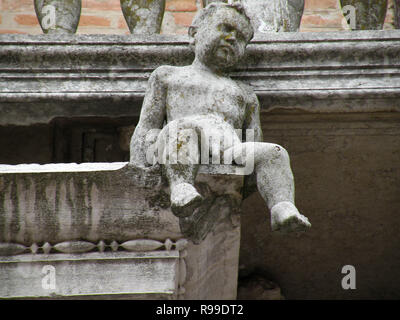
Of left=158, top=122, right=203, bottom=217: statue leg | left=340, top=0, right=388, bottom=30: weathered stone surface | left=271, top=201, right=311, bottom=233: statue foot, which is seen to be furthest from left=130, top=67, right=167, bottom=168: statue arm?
left=340, top=0, right=388, bottom=30: weathered stone surface

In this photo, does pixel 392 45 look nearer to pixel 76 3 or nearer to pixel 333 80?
pixel 333 80

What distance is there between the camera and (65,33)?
2.62 metres

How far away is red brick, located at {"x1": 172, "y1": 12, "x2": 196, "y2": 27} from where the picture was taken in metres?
4.14

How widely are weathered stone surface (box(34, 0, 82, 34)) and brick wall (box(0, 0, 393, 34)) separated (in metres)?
1.34

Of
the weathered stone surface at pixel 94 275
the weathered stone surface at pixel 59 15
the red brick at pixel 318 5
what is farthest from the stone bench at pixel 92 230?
the red brick at pixel 318 5

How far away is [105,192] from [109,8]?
2.23 meters

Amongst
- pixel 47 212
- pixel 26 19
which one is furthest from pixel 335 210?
pixel 26 19

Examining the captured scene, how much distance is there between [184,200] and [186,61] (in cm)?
78

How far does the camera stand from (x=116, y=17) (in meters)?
4.14

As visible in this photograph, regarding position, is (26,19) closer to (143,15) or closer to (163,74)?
(143,15)

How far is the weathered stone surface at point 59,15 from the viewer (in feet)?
8.86

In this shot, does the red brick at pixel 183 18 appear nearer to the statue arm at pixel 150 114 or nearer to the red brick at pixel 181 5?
the red brick at pixel 181 5

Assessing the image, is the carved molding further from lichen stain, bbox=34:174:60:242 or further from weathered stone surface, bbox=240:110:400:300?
weathered stone surface, bbox=240:110:400:300
